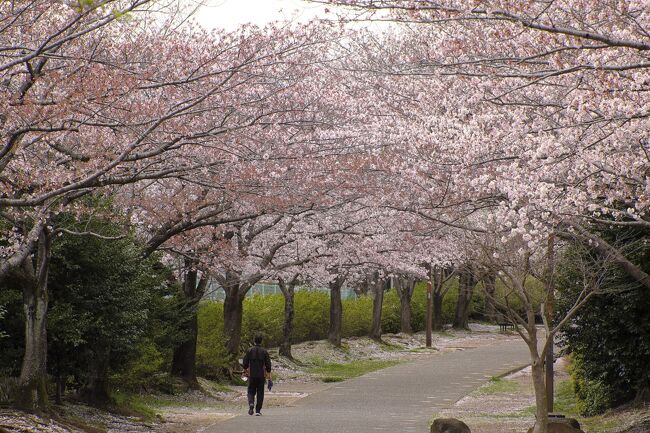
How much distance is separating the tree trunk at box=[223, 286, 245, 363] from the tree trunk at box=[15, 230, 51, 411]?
12160mm

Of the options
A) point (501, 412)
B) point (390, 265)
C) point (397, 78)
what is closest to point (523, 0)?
point (397, 78)

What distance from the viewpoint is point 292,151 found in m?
15.7

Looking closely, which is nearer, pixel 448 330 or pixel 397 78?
pixel 397 78

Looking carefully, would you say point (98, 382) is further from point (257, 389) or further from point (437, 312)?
point (437, 312)

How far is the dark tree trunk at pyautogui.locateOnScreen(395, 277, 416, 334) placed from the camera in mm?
44078

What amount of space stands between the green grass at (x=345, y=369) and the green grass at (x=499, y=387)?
4677 mm

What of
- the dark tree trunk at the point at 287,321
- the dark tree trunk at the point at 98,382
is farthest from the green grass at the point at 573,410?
the dark tree trunk at the point at 287,321

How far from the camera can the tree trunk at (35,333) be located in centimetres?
1274

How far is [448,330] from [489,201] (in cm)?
3859

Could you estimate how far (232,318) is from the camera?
25.6m

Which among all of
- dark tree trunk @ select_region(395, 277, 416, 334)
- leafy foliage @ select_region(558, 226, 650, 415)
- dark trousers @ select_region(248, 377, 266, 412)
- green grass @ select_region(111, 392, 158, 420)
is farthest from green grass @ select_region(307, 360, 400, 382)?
dark tree trunk @ select_region(395, 277, 416, 334)

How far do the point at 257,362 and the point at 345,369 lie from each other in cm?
1381

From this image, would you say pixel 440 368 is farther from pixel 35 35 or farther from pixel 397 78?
pixel 35 35

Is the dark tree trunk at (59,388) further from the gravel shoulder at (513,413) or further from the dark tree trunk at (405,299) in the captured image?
the dark tree trunk at (405,299)
